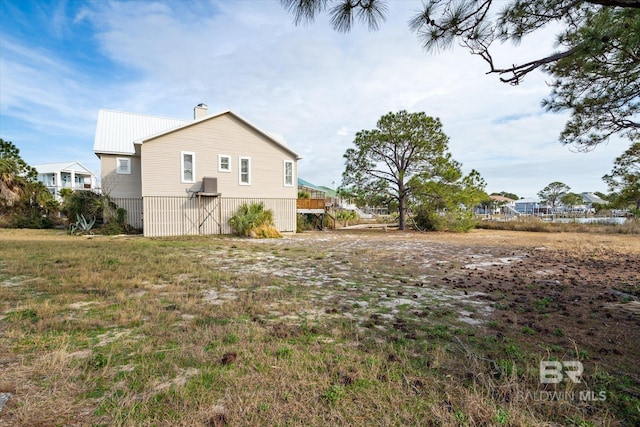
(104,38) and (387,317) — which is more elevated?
(104,38)

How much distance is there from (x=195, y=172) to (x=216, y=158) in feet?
4.64

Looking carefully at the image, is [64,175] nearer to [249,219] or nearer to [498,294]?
[249,219]

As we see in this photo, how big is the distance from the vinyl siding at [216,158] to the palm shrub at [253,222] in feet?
4.49

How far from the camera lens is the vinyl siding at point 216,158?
14758 mm

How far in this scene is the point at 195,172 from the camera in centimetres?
1559

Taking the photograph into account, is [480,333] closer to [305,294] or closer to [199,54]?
[305,294]

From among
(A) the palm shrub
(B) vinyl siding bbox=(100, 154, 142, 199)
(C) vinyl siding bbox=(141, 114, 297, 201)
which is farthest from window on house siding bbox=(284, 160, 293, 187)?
(B) vinyl siding bbox=(100, 154, 142, 199)

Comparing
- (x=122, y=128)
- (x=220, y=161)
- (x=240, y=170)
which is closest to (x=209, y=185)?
(x=220, y=161)

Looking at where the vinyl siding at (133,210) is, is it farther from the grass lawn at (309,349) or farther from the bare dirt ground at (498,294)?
the grass lawn at (309,349)

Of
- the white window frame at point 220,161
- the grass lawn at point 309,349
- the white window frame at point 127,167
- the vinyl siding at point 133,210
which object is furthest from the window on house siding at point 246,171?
the grass lawn at point 309,349

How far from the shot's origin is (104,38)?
11.7 metres

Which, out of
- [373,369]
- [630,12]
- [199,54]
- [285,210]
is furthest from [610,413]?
[285,210]

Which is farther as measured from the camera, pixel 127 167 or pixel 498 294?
pixel 127 167

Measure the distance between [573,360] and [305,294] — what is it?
3.48m
